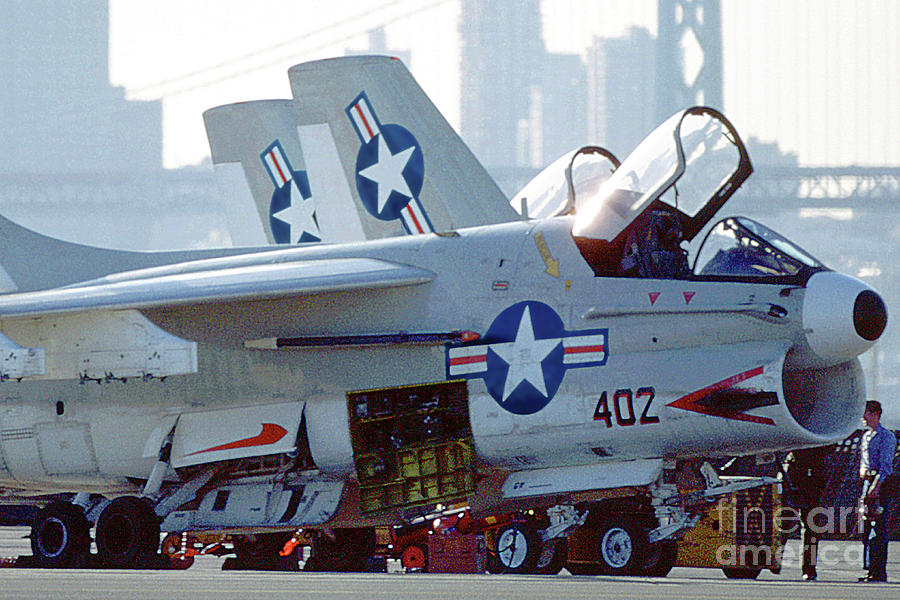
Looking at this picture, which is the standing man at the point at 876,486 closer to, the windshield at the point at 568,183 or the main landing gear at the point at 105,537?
the windshield at the point at 568,183

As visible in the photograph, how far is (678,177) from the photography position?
35.4ft

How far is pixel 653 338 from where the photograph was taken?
10.3 m

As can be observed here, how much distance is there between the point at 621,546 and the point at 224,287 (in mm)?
3451

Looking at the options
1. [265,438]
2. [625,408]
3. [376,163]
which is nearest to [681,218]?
[625,408]

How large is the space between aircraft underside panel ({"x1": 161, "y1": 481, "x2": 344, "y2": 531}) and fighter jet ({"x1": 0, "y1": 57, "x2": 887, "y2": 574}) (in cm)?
2

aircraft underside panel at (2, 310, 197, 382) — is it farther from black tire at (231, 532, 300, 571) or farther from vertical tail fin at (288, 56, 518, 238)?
vertical tail fin at (288, 56, 518, 238)

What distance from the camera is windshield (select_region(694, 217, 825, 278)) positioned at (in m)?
10.3

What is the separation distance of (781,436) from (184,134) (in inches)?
6445

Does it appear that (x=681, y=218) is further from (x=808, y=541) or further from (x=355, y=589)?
(x=355, y=589)

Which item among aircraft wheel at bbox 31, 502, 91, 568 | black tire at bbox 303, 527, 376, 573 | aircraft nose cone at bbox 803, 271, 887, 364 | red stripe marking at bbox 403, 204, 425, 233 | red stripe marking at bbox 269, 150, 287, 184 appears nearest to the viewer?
aircraft nose cone at bbox 803, 271, 887, 364

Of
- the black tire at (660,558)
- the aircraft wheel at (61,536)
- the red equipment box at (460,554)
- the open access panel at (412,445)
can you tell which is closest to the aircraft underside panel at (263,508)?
the open access panel at (412,445)

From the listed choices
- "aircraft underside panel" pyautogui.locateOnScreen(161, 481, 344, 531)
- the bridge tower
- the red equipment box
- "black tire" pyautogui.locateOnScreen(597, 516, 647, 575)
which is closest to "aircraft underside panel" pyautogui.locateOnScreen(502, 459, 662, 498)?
"black tire" pyautogui.locateOnScreen(597, 516, 647, 575)

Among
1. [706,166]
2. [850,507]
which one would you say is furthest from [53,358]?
[850,507]

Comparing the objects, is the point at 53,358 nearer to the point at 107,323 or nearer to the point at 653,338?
the point at 107,323
